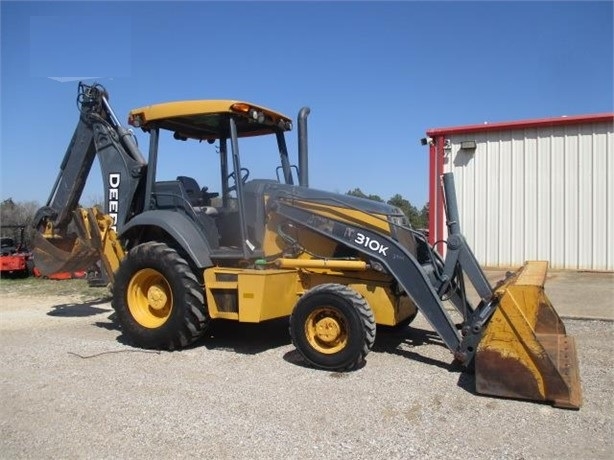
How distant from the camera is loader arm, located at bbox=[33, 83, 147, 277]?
25.6 feet

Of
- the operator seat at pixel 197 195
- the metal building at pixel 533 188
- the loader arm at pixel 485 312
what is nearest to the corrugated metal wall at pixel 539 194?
the metal building at pixel 533 188

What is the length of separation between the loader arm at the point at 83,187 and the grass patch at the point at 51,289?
2979mm

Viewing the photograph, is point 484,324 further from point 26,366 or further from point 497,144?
point 497,144

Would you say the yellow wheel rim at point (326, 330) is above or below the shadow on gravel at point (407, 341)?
above

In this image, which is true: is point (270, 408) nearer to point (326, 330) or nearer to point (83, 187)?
point (326, 330)

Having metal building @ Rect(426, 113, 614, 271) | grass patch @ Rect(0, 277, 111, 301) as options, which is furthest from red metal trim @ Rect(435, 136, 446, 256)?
grass patch @ Rect(0, 277, 111, 301)

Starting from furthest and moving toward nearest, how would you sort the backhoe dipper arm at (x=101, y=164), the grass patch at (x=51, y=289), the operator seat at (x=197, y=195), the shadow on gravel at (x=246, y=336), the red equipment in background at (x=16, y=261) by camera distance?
the red equipment in background at (x=16, y=261) < the grass patch at (x=51, y=289) < the backhoe dipper arm at (x=101, y=164) < the operator seat at (x=197, y=195) < the shadow on gravel at (x=246, y=336)

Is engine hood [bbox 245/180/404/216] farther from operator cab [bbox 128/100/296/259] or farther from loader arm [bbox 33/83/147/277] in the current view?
loader arm [bbox 33/83/147/277]

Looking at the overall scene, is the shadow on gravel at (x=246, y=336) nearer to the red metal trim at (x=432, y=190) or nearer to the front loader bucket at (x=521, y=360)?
the front loader bucket at (x=521, y=360)

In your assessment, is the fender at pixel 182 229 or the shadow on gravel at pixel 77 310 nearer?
the fender at pixel 182 229

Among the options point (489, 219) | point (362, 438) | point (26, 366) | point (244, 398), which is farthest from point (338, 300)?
point (489, 219)

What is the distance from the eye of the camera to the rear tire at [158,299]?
6.54 m

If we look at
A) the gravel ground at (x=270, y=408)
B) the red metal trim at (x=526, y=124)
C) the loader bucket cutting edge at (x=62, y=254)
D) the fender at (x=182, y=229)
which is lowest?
the gravel ground at (x=270, y=408)

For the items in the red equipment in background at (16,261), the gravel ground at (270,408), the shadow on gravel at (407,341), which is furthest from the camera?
the red equipment in background at (16,261)
